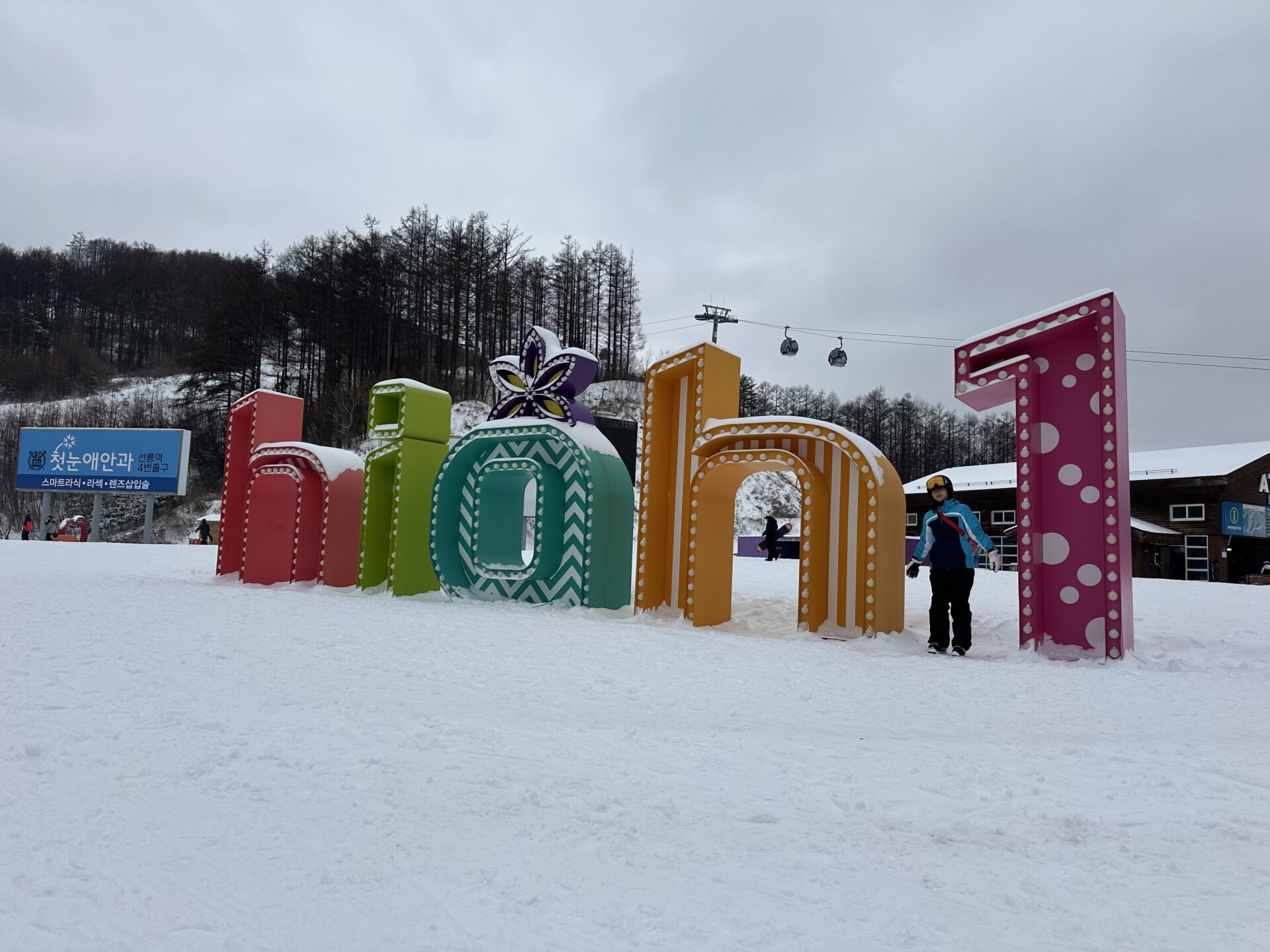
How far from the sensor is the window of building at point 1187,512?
2248 cm

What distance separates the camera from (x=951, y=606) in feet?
22.4

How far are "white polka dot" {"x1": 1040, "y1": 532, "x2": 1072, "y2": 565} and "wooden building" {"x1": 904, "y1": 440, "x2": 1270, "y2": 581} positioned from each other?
1727 centimetres

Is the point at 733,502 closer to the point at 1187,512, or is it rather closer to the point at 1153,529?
the point at 1153,529

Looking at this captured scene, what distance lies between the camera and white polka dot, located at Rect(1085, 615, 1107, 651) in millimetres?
6219

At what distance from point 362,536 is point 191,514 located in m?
27.4

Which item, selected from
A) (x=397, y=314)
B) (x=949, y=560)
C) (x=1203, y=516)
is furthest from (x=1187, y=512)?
(x=397, y=314)

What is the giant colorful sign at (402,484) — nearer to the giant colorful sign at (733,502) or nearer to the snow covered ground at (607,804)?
the giant colorful sign at (733,502)

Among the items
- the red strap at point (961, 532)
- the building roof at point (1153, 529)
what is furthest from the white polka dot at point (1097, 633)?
the building roof at point (1153, 529)

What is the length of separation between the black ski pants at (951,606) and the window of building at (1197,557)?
20319mm

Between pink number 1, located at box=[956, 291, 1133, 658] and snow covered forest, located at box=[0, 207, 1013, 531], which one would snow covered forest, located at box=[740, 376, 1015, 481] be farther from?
Result: pink number 1, located at box=[956, 291, 1133, 658]

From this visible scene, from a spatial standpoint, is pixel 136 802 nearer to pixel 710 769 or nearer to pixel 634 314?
pixel 710 769

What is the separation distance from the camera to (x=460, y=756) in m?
3.00

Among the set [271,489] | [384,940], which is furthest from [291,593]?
[384,940]

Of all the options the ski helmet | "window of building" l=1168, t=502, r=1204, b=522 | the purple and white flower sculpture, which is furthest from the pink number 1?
"window of building" l=1168, t=502, r=1204, b=522
